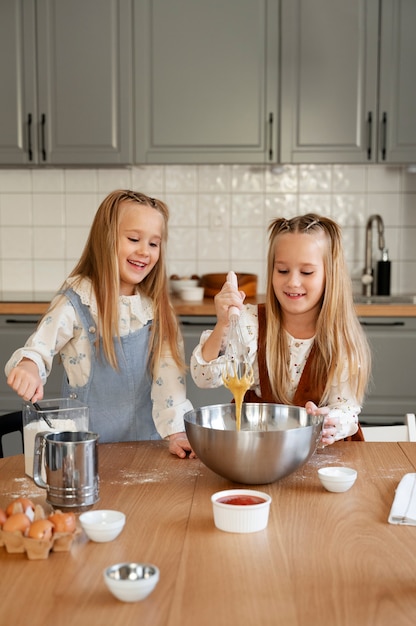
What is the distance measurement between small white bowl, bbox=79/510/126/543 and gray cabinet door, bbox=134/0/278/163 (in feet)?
8.08

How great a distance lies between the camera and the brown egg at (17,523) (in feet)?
3.51

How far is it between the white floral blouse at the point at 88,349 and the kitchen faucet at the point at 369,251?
6.10ft

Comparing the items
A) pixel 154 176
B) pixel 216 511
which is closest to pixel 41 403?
pixel 216 511

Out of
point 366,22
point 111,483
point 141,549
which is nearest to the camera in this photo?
point 141,549

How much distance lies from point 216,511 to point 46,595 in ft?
0.99

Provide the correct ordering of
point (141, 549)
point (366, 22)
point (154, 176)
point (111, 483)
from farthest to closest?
point (154, 176) < point (366, 22) < point (111, 483) < point (141, 549)

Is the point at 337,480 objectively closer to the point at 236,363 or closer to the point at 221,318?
the point at 236,363

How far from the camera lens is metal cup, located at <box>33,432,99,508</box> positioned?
1223 mm

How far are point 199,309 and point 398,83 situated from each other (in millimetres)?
1294

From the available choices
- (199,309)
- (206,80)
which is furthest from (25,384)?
(206,80)

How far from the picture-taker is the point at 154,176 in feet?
12.3

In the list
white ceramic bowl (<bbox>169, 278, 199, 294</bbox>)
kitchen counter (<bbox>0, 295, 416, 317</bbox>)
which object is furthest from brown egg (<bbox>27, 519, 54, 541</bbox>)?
white ceramic bowl (<bbox>169, 278, 199, 294</bbox>)

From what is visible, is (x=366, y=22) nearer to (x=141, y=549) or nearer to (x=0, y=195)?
(x=0, y=195)

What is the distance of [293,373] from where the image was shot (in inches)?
75.7
